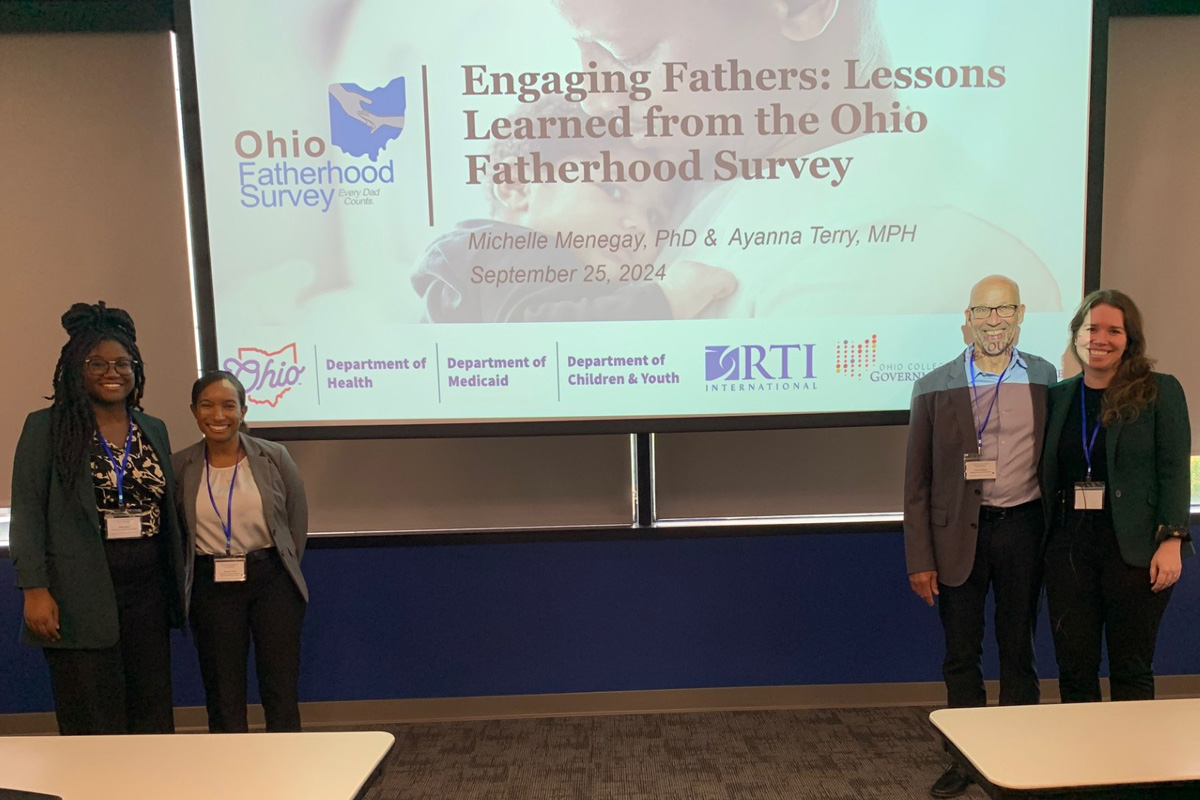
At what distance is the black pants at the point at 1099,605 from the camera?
7.35ft

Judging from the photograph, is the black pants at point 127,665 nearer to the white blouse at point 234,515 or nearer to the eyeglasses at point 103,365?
the white blouse at point 234,515

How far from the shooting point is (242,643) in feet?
7.70

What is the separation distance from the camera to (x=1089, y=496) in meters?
2.24

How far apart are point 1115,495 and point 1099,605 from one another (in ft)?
1.13

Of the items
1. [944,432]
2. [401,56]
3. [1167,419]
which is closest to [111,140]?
[401,56]

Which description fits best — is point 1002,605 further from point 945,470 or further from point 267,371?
point 267,371

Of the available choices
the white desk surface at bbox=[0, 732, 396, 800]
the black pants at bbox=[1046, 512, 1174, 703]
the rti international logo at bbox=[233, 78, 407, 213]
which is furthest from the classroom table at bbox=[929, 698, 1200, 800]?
the rti international logo at bbox=[233, 78, 407, 213]

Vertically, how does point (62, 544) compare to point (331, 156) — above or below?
below

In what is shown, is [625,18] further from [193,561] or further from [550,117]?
[193,561]

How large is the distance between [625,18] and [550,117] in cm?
42

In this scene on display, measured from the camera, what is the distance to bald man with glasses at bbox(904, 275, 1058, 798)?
235 cm

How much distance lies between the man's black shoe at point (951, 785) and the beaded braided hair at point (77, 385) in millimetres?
2784

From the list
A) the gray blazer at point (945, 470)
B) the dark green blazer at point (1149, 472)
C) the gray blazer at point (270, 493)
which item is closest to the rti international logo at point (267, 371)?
the gray blazer at point (270, 493)

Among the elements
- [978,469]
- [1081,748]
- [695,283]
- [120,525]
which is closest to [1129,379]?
[978,469]
